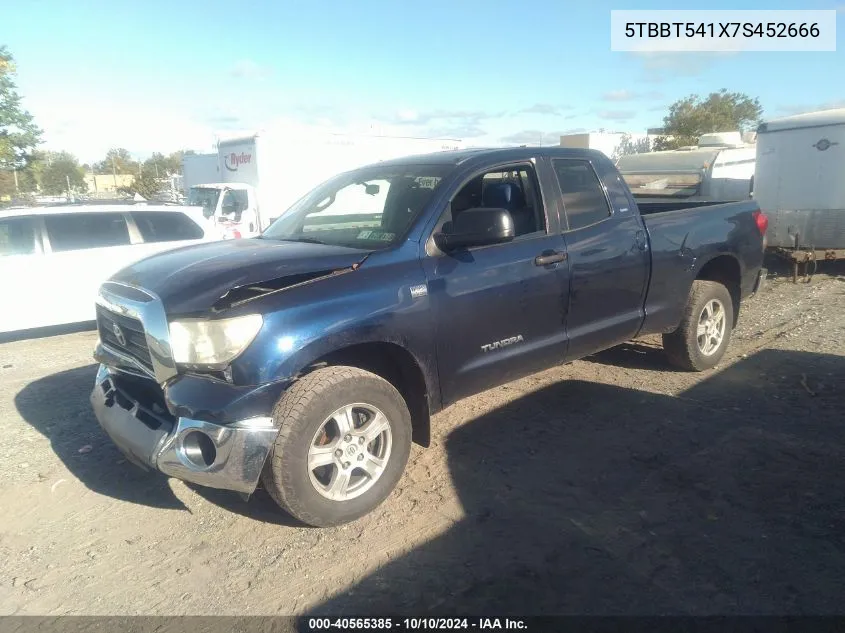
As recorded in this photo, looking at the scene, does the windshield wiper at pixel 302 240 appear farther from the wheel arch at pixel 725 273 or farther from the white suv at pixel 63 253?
the white suv at pixel 63 253

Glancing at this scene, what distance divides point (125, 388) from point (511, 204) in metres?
2.69

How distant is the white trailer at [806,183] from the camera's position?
9828 millimetres

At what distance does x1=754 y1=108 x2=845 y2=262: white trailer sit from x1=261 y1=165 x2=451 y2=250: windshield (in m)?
8.27

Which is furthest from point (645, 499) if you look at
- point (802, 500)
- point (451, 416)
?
point (451, 416)

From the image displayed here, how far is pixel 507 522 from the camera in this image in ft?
10.7

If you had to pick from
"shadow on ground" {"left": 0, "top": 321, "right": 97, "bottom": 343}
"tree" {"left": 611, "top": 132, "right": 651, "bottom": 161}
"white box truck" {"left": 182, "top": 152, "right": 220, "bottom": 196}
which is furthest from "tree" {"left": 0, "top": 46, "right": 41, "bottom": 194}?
"tree" {"left": 611, "top": 132, "right": 651, "bottom": 161}

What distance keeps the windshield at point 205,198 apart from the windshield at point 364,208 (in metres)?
10.6

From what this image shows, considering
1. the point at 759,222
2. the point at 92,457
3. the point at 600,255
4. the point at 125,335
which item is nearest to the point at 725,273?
the point at 759,222

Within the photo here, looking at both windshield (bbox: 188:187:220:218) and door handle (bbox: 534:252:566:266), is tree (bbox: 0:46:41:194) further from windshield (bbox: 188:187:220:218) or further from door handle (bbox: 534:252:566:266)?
door handle (bbox: 534:252:566:266)

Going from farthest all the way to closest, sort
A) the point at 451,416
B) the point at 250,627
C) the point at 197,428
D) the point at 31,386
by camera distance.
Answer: the point at 31,386, the point at 451,416, the point at 197,428, the point at 250,627

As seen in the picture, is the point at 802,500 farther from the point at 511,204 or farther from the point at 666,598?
the point at 511,204

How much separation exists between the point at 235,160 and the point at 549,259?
628 inches

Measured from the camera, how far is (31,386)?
18.7ft

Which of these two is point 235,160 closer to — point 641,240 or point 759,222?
point 759,222
